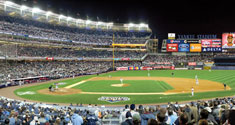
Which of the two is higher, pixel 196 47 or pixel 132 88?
pixel 196 47

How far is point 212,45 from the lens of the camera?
7306 cm

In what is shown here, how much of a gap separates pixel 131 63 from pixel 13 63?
48368 mm

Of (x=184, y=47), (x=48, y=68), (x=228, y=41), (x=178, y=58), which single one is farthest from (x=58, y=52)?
(x=228, y=41)

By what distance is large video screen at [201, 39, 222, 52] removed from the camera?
7238 centimetres

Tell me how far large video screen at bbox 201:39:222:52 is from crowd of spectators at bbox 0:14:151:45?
28.2 m

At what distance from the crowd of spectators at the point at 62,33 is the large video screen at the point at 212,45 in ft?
92.7

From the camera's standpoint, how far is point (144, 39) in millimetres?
88625

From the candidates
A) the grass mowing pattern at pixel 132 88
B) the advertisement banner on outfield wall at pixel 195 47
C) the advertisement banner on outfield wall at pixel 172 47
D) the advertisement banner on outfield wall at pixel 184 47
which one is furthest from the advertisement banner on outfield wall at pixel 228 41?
the grass mowing pattern at pixel 132 88

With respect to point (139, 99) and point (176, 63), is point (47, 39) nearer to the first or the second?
point (139, 99)

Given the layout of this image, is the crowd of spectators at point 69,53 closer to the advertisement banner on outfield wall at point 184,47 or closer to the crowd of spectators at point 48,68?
the crowd of spectators at point 48,68

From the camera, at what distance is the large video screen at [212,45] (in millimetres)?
72375

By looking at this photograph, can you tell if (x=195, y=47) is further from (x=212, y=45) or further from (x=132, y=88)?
(x=132, y=88)

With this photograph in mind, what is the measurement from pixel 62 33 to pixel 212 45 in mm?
64753

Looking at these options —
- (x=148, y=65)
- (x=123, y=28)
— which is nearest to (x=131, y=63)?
(x=148, y=65)
